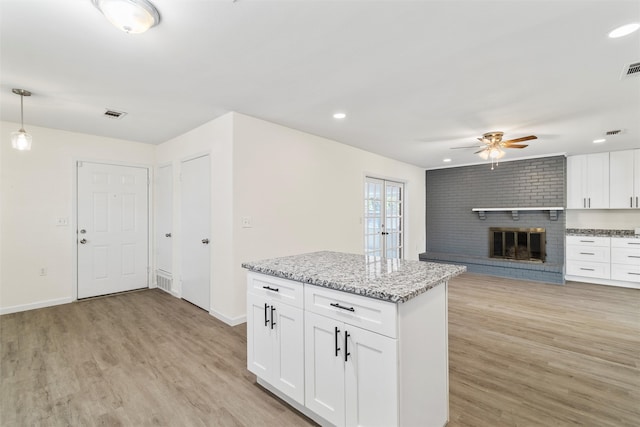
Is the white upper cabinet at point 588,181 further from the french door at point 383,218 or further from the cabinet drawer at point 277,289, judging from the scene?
the cabinet drawer at point 277,289

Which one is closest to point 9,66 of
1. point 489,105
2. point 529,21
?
point 529,21

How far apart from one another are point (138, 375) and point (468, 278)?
564 centimetres

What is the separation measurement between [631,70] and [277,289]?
129 inches

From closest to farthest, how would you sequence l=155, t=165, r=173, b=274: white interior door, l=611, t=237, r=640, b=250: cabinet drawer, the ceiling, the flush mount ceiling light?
the flush mount ceiling light → the ceiling → l=155, t=165, r=173, b=274: white interior door → l=611, t=237, r=640, b=250: cabinet drawer

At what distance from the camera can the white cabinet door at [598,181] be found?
5.31 m

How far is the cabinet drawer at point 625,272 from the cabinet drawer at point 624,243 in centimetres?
34

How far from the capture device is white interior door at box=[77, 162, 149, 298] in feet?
13.9

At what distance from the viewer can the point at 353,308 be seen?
1.55m

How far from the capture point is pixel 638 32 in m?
1.85

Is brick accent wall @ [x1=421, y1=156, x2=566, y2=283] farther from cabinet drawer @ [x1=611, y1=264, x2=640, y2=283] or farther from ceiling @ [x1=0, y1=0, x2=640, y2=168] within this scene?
ceiling @ [x1=0, y1=0, x2=640, y2=168]

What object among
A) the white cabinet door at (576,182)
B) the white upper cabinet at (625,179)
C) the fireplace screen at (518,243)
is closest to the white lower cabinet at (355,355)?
the fireplace screen at (518,243)

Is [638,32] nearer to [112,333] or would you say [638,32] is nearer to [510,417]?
[510,417]

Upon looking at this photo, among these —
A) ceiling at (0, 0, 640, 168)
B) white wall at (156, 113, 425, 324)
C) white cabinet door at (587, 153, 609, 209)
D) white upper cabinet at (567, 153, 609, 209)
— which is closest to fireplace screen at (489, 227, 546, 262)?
white upper cabinet at (567, 153, 609, 209)

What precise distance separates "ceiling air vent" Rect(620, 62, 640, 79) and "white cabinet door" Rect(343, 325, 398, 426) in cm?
286
